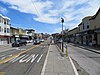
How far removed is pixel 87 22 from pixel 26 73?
4188 centimetres

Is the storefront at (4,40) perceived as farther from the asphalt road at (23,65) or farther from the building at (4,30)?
the asphalt road at (23,65)

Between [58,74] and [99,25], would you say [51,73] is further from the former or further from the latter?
[99,25]

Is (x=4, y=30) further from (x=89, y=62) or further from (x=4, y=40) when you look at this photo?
(x=89, y=62)

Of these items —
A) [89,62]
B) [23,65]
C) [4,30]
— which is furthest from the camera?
[4,30]

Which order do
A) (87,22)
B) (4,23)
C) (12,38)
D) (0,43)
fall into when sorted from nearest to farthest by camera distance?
(87,22), (0,43), (4,23), (12,38)

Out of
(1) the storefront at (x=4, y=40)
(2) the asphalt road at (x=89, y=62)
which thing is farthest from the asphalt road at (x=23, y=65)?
(1) the storefront at (x=4, y=40)

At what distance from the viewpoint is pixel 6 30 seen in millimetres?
64750

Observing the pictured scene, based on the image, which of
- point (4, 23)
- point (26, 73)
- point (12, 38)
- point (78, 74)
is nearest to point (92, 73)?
point (78, 74)

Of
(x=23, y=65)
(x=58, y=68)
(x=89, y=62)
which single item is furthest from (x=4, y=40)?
(x=58, y=68)

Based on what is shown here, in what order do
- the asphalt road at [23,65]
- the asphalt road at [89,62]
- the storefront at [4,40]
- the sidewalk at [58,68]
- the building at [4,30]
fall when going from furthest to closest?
the storefront at [4,40]
the building at [4,30]
the asphalt road at [89,62]
the asphalt road at [23,65]
the sidewalk at [58,68]

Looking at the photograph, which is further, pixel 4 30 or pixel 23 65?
pixel 4 30

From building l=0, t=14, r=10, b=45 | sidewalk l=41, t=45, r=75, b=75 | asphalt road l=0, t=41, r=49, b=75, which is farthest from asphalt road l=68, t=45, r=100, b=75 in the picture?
building l=0, t=14, r=10, b=45

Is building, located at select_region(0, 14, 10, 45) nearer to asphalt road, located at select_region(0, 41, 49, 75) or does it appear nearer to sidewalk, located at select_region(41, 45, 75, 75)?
asphalt road, located at select_region(0, 41, 49, 75)

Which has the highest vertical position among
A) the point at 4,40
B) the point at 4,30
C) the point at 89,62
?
the point at 4,30
